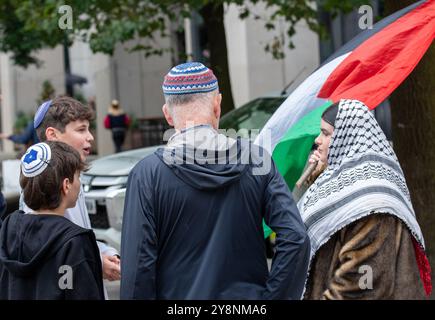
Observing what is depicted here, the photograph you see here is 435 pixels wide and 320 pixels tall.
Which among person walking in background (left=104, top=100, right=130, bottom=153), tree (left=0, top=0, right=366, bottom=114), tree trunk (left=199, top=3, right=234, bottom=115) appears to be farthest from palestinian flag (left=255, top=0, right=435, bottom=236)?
person walking in background (left=104, top=100, right=130, bottom=153)

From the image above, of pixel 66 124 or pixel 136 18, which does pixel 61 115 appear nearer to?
pixel 66 124

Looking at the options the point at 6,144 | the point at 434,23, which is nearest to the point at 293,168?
the point at 434,23

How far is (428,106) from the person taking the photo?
7727mm

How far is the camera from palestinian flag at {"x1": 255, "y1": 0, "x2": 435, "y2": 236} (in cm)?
553

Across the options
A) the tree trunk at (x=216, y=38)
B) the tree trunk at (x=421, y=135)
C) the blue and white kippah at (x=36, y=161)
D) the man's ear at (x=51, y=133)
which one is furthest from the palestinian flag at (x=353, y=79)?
the tree trunk at (x=216, y=38)

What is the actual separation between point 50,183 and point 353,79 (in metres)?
2.52

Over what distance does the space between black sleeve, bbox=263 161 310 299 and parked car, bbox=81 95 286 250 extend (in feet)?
18.3

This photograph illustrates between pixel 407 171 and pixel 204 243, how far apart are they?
4.73 meters

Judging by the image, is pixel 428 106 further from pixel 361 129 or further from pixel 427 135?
pixel 361 129

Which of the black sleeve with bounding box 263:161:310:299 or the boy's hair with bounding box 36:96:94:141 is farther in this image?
the boy's hair with bounding box 36:96:94:141

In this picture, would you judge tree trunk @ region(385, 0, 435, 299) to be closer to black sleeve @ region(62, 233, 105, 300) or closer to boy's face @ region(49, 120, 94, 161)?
boy's face @ region(49, 120, 94, 161)

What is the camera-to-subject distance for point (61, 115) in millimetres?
4656

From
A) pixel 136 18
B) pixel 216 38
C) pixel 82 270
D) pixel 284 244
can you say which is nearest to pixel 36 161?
pixel 82 270

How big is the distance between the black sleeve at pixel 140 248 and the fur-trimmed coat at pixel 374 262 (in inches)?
37.3
